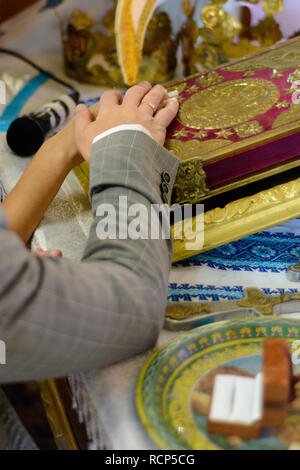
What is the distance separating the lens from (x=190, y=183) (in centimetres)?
80

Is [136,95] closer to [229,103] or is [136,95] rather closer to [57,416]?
[229,103]

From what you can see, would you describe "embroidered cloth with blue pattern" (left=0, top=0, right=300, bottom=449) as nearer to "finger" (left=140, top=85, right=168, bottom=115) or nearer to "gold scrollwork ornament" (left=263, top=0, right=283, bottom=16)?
"finger" (left=140, top=85, right=168, bottom=115)

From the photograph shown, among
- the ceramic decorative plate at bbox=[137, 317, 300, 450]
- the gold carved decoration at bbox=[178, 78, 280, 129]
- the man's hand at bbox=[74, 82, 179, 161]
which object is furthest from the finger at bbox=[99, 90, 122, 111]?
the ceramic decorative plate at bbox=[137, 317, 300, 450]

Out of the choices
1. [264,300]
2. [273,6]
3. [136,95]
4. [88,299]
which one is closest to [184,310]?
[264,300]

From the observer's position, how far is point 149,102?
822 millimetres

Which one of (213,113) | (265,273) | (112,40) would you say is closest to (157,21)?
(112,40)

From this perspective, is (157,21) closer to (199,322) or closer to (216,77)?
(216,77)

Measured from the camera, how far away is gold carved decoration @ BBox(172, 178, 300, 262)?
807 mm

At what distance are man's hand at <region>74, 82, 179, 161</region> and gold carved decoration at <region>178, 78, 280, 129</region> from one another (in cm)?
3

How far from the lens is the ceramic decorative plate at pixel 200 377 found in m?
0.51

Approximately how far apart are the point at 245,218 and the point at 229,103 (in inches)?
8.1

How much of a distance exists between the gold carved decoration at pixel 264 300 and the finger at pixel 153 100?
0.96 feet
